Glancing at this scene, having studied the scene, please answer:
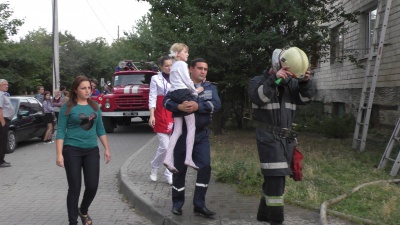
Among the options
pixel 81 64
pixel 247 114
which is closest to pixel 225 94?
pixel 247 114

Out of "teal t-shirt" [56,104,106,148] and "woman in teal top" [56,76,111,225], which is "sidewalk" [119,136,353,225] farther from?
"teal t-shirt" [56,104,106,148]

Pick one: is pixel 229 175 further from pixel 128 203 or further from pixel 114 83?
pixel 114 83

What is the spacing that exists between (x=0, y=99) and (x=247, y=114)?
8.60 metres

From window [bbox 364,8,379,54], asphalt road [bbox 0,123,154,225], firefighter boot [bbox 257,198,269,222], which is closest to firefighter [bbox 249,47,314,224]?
firefighter boot [bbox 257,198,269,222]

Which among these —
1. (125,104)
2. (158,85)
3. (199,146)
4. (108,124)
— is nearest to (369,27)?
(125,104)

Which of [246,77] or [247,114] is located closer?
[246,77]

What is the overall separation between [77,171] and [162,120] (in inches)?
87.0

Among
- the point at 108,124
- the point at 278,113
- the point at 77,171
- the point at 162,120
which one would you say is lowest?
the point at 108,124

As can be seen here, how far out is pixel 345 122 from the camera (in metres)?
13.6

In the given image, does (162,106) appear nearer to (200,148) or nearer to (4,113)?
(200,148)

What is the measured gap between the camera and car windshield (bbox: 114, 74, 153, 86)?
58.6 ft

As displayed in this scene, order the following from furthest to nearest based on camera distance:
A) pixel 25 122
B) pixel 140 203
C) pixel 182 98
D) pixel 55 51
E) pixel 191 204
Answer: pixel 55 51 → pixel 25 122 → pixel 140 203 → pixel 191 204 → pixel 182 98

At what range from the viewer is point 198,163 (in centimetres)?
518

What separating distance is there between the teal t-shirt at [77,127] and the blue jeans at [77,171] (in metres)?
0.07
